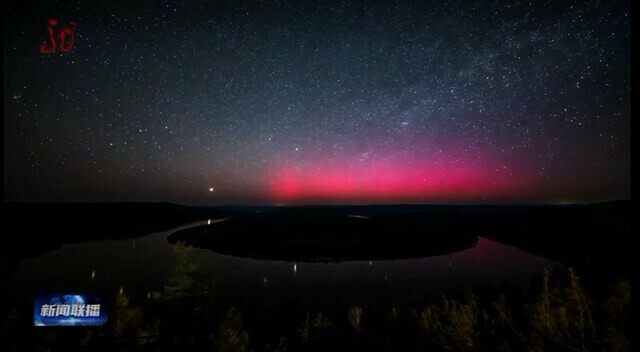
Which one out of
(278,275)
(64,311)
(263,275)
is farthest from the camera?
(278,275)

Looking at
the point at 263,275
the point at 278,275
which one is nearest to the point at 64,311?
the point at 263,275

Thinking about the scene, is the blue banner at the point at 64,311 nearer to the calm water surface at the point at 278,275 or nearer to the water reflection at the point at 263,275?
the calm water surface at the point at 278,275

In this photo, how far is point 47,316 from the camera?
9.91 metres

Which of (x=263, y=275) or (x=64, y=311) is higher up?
(x=64, y=311)

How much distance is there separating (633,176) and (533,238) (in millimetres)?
118798

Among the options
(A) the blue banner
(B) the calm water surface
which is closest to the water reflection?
(B) the calm water surface

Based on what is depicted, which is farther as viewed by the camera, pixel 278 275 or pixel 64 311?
pixel 278 275

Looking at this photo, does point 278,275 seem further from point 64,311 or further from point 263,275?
point 64,311

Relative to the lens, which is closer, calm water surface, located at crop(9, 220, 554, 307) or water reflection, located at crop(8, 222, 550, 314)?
calm water surface, located at crop(9, 220, 554, 307)

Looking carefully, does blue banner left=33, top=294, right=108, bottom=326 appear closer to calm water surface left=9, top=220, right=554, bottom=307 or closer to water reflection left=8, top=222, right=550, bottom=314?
calm water surface left=9, top=220, right=554, bottom=307

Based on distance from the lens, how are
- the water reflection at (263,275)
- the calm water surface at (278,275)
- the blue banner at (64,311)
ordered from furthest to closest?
the water reflection at (263,275), the calm water surface at (278,275), the blue banner at (64,311)

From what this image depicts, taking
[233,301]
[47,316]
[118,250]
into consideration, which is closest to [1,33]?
[47,316]

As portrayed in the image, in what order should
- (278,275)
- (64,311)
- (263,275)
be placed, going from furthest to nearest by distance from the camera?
(278,275) < (263,275) < (64,311)

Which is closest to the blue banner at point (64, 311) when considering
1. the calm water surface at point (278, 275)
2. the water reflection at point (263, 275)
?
the calm water surface at point (278, 275)
